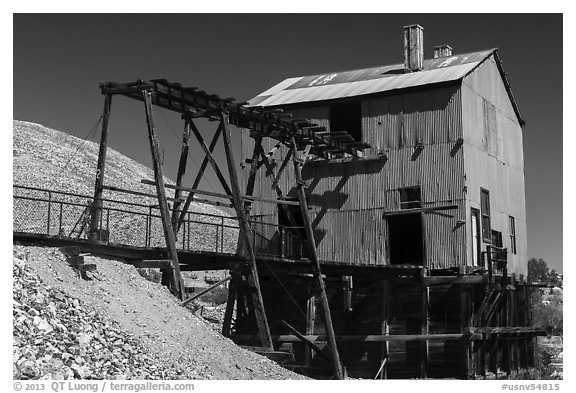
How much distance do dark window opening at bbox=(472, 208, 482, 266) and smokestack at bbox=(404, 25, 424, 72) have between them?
7.29m

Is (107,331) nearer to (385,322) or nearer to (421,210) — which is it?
(385,322)

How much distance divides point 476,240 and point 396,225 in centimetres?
451

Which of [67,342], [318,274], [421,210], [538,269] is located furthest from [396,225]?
[538,269]

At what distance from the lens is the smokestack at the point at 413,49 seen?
36531 mm

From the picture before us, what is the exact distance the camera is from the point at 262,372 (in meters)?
21.8

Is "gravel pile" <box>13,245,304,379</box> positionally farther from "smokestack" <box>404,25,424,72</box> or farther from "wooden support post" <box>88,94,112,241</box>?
"smokestack" <box>404,25,424,72</box>

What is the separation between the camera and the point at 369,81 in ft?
121

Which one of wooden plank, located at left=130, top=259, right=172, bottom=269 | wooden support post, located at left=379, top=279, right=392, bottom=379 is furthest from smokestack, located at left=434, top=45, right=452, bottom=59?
wooden plank, located at left=130, top=259, right=172, bottom=269

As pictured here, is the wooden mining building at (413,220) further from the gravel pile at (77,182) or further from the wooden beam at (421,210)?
the gravel pile at (77,182)

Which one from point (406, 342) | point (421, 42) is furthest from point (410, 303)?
point (421, 42)

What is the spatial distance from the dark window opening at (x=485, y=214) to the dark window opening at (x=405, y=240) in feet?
10.2

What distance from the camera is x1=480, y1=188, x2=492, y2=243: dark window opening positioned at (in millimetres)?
34250

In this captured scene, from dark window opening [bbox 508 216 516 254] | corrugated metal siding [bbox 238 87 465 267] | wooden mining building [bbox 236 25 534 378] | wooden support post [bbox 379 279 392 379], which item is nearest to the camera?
wooden mining building [bbox 236 25 534 378]

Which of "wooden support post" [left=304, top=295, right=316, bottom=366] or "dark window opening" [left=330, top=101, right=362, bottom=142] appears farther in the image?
"dark window opening" [left=330, top=101, right=362, bottom=142]
